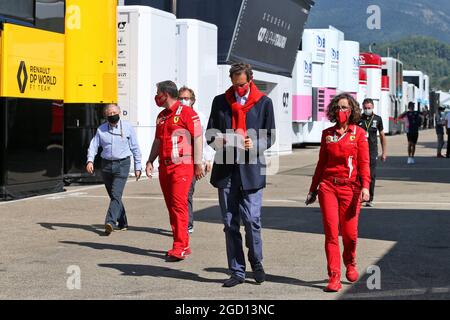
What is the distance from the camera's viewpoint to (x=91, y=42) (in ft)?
66.1

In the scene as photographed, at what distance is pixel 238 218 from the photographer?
8734mm

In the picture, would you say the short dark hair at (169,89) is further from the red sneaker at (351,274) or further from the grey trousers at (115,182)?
the red sneaker at (351,274)

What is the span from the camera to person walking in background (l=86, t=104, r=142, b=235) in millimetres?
12344

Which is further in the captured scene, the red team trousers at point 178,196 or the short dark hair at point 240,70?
the red team trousers at point 178,196

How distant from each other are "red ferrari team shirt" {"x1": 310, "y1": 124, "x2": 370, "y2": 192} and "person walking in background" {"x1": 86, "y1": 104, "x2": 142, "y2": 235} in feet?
13.9

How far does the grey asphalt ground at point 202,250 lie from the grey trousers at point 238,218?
0.74 ft

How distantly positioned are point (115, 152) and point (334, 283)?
16.1ft

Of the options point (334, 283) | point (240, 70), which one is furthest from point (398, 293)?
point (240, 70)

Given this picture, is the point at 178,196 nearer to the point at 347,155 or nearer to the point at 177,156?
the point at 177,156

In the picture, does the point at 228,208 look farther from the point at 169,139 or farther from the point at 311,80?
the point at 311,80

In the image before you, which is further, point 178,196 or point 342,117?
point 178,196

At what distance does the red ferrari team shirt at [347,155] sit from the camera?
8.48 metres

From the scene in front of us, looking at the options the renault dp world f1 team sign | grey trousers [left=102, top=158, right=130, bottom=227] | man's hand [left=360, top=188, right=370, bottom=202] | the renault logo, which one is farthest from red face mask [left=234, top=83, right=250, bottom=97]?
the renault dp world f1 team sign

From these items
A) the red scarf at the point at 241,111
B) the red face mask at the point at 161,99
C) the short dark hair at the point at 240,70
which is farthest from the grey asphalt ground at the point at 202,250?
the short dark hair at the point at 240,70
